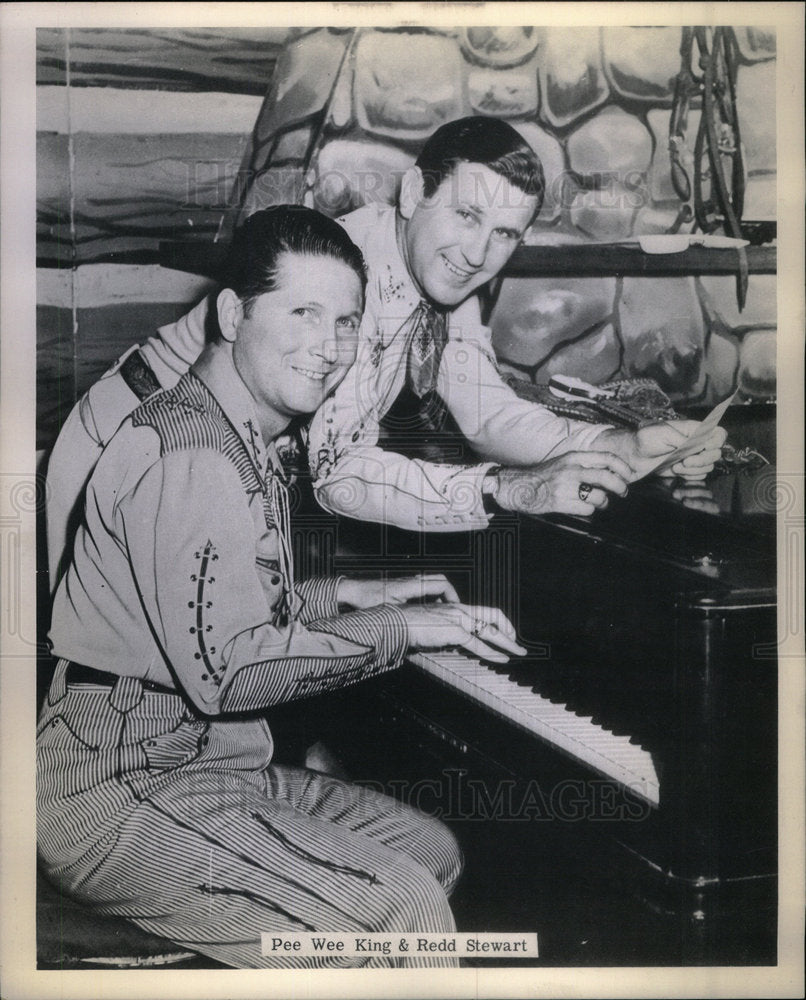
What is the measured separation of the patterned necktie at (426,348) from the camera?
259cm

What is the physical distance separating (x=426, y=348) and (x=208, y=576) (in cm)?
82

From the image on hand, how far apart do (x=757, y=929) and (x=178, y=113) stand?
2643 millimetres

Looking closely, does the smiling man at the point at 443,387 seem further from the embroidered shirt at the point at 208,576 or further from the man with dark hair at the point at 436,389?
the embroidered shirt at the point at 208,576

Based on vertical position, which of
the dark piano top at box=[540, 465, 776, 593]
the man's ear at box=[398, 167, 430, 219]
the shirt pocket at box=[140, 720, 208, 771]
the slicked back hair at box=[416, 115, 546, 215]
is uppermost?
the slicked back hair at box=[416, 115, 546, 215]

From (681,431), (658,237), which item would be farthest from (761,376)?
(658,237)

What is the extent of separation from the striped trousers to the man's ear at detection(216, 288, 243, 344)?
93 centimetres

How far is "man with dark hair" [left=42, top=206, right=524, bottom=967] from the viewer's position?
2.48 meters

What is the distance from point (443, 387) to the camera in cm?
259

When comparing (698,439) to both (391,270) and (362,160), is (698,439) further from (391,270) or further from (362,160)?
(362,160)

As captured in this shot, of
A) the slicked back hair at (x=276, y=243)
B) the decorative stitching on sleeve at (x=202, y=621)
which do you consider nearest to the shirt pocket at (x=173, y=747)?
the decorative stitching on sleeve at (x=202, y=621)

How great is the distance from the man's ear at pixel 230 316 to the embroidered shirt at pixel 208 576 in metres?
0.05

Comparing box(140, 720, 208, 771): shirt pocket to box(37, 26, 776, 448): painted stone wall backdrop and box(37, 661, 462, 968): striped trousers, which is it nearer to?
box(37, 661, 462, 968): striped trousers

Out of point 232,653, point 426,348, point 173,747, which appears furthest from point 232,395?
point 173,747
